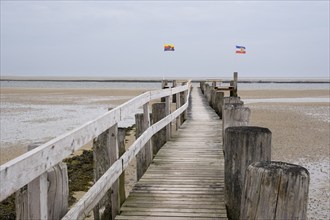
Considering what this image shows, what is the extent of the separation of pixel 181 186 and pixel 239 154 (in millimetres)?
1695

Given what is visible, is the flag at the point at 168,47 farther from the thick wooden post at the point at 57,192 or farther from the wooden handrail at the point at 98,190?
the thick wooden post at the point at 57,192

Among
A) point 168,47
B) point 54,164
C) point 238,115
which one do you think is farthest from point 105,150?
point 168,47

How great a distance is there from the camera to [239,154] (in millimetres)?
3801

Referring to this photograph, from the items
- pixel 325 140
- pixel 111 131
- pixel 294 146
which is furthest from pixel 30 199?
pixel 325 140

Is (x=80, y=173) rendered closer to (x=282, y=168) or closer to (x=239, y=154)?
(x=239, y=154)

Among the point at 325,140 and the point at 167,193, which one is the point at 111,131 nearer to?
the point at 167,193

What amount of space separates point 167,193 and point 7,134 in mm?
13474

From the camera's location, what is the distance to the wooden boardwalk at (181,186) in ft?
14.2

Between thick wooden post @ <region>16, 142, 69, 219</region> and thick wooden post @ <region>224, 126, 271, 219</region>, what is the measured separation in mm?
1885

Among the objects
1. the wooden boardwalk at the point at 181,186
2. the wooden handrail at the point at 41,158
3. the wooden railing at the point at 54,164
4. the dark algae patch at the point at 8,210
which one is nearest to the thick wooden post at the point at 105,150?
the wooden railing at the point at 54,164

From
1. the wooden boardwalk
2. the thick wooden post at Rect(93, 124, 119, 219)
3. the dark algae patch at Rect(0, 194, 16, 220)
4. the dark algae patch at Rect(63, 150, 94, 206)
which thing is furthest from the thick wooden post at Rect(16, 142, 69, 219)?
the dark algae patch at Rect(63, 150, 94, 206)

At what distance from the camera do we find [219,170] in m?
6.17

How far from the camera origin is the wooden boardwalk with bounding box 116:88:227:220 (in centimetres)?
432

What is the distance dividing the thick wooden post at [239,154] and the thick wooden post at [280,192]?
130cm
